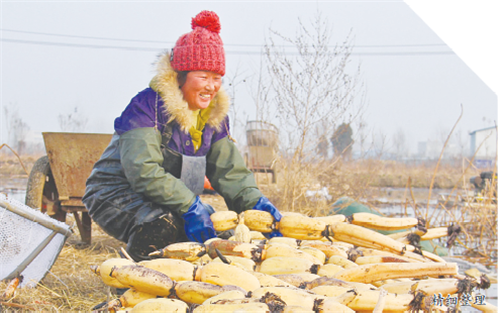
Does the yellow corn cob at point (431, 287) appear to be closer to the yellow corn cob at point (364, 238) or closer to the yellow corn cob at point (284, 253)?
the yellow corn cob at point (284, 253)

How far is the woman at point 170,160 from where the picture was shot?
2113 millimetres

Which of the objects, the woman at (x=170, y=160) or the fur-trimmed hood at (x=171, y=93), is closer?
the woman at (x=170, y=160)

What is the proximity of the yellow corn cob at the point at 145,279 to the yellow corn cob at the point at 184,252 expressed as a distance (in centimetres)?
28

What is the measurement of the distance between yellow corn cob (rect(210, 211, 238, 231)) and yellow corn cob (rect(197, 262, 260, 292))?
0.66 meters

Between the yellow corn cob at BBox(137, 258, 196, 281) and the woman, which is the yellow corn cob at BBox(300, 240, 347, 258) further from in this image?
the yellow corn cob at BBox(137, 258, 196, 281)

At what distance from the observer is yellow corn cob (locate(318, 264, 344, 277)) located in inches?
60.3

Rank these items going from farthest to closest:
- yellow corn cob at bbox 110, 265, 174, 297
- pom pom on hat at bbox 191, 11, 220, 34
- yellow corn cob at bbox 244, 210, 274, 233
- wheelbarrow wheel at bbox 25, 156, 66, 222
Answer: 1. wheelbarrow wheel at bbox 25, 156, 66, 222
2. pom pom on hat at bbox 191, 11, 220, 34
3. yellow corn cob at bbox 244, 210, 274, 233
4. yellow corn cob at bbox 110, 265, 174, 297

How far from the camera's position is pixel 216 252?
1.51 m

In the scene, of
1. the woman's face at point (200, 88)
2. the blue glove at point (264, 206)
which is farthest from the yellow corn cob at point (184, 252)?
the woman's face at point (200, 88)

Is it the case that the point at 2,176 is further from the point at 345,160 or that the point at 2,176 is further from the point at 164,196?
the point at 164,196

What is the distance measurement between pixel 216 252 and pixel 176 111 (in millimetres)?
1019

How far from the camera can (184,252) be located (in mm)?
1532

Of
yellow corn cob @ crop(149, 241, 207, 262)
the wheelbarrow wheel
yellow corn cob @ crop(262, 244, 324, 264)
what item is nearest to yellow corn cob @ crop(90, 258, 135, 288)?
yellow corn cob @ crop(149, 241, 207, 262)

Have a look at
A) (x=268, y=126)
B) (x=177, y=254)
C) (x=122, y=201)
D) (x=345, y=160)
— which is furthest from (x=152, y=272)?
(x=345, y=160)
